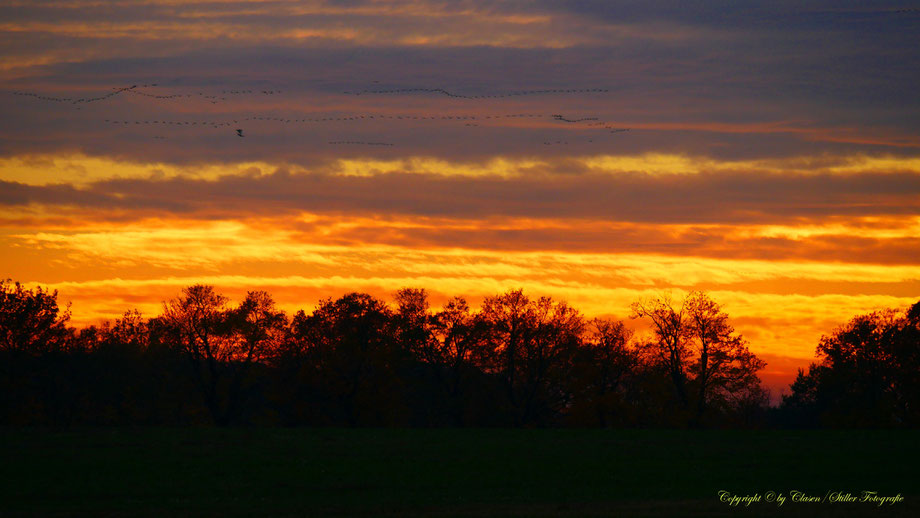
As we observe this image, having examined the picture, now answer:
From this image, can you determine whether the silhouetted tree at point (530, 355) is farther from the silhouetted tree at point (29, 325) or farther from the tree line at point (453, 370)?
the silhouetted tree at point (29, 325)

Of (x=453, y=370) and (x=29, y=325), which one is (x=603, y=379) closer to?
(x=453, y=370)

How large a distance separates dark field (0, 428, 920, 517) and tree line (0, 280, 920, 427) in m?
22.7

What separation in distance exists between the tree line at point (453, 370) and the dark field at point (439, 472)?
893 inches

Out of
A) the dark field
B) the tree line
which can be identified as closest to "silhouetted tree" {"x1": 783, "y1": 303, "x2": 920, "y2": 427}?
the tree line

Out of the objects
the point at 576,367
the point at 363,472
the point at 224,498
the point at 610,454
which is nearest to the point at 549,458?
the point at 610,454

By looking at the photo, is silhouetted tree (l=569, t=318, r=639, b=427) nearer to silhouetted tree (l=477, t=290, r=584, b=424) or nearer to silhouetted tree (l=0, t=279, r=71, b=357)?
silhouetted tree (l=477, t=290, r=584, b=424)

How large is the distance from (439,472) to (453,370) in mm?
43627

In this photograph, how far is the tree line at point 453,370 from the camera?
274 ft

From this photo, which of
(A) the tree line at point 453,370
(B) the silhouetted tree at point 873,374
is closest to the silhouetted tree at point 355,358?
(A) the tree line at point 453,370

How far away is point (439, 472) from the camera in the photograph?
148 ft

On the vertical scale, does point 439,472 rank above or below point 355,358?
below

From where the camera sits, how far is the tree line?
A: 274 ft

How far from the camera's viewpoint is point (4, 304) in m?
78.6

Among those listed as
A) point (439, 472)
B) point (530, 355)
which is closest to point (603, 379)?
point (530, 355)
